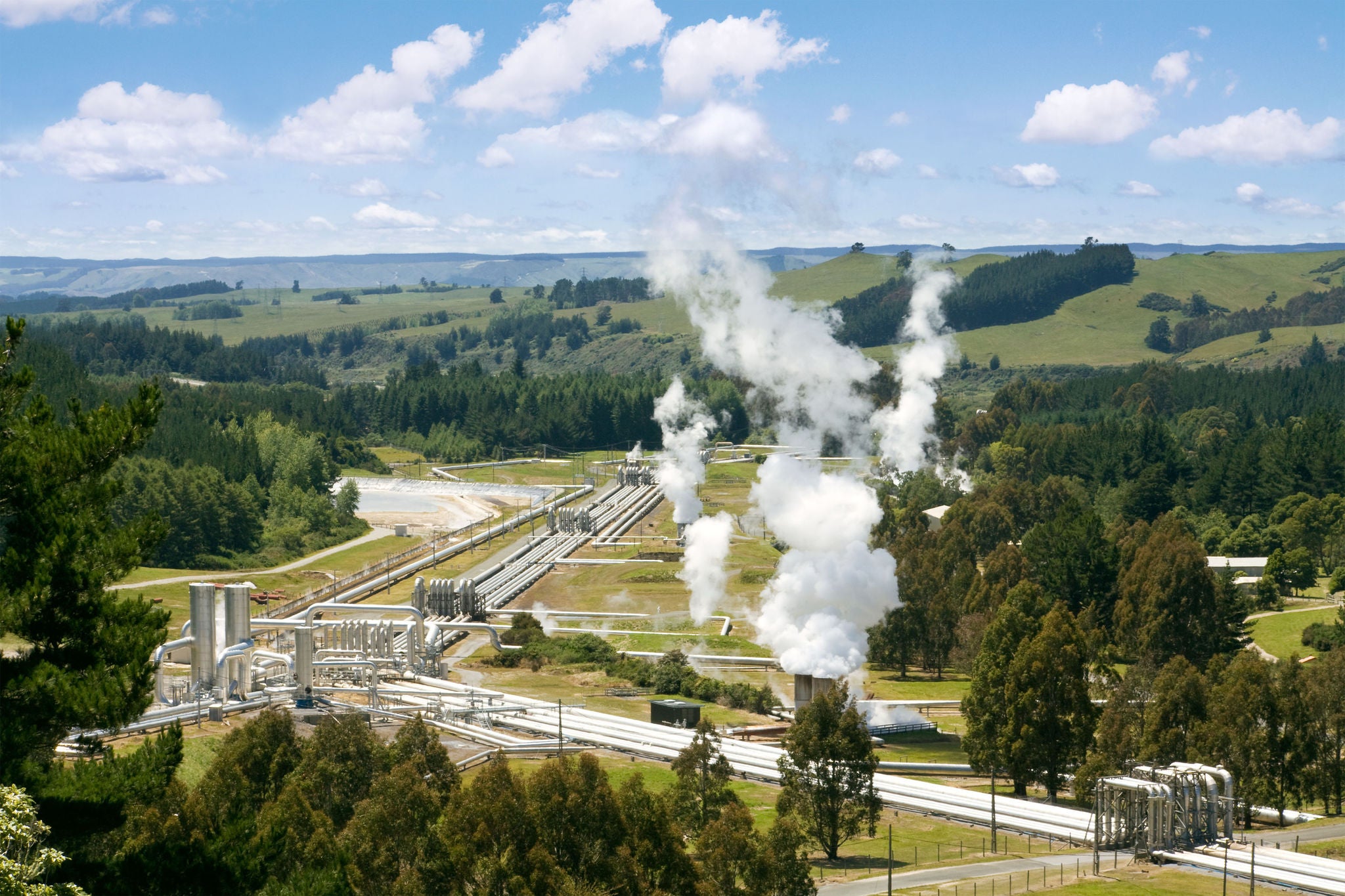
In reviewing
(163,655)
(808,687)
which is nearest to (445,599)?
(163,655)

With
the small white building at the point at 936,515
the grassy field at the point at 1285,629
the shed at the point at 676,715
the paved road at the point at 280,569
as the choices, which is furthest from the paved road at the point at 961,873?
the small white building at the point at 936,515

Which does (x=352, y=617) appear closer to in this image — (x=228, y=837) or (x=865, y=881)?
(x=865, y=881)

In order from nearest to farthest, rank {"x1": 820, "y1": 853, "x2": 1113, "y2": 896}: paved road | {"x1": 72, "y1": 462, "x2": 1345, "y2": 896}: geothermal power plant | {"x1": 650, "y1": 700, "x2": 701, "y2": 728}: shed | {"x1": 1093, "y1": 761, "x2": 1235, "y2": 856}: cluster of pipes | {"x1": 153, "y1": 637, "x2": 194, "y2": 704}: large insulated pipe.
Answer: {"x1": 820, "y1": 853, "x2": 1113, "y2": 896}: paved road → {"x1": 1093, "y1": 761, "x2": 1235, "y2": 856}: cluster of pipes → {"x1": 72, "y1": 462, "x2": 1345, "y2": 896}: geothermal power plant → {"x1": 650, "y1": 700, "x2": 701, "y2": 728}: shed → {"x1": 153, "y1": 637, "x2": 194, "y2": 704}: large insulated pipe

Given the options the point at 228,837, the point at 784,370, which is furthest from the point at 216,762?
the point at 784,370

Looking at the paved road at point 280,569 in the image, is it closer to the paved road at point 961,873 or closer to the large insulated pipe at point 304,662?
the large insulated pipe at point 304,662

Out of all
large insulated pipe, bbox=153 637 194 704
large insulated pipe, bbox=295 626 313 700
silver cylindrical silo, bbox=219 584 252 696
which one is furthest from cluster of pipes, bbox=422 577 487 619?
large insulated pipe, bbox=295 626 313 700

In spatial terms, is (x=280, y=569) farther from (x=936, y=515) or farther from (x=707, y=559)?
Result: (x=936, y=515)

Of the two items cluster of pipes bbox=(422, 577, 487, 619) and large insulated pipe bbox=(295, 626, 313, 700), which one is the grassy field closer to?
cluster of pipes bbox=(422, 577, 487, 619)
